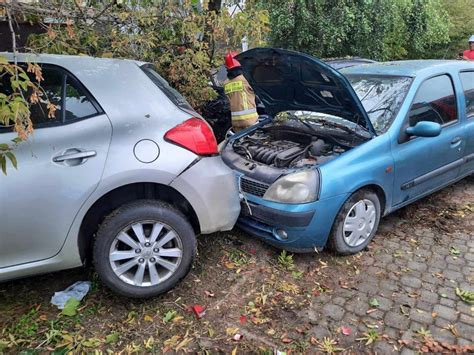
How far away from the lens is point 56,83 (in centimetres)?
280

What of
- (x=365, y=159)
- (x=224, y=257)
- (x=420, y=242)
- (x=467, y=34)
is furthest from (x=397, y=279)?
(x=467, y=34)

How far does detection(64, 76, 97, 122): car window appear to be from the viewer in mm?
2777

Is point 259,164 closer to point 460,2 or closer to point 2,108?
point 2,108

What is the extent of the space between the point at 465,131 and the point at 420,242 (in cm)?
139

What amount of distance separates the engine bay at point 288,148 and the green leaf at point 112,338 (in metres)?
1.83

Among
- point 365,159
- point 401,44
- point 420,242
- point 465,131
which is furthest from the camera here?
point 401,44

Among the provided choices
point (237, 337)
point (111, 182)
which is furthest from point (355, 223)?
point (111, 182)

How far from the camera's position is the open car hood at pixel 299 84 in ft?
11.4

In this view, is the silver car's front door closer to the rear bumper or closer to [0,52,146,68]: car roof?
[0,52,146,68]: car roof

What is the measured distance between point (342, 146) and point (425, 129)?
0.72 metres

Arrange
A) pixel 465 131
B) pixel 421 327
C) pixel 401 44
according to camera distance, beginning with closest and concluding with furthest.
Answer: pixel 421 327 → pixel 465 131 → pixel 401 44

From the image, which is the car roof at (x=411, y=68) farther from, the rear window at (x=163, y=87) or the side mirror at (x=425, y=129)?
the rear window at (x=163, y=87)

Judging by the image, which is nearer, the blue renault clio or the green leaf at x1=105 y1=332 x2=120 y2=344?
the green leaf at x1=105 y1=332 x2=120 y2=344

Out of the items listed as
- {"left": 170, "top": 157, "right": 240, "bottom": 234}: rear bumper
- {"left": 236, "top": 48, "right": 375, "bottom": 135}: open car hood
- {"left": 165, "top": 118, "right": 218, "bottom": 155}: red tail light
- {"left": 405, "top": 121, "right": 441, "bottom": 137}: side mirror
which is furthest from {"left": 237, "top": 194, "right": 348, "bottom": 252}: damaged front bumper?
{"left": 405, "top": 121, "right": 441, "bottom": 137}: side mirror
